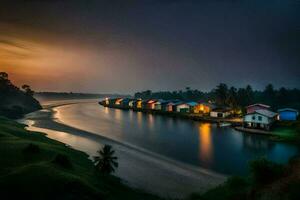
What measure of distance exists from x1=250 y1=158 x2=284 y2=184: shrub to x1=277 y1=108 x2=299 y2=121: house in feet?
229

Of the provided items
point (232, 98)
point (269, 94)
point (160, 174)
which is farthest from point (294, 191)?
point (269, 94)

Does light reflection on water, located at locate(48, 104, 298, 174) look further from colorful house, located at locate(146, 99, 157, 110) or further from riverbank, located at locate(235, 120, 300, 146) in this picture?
colorful house, located at locate(146, 99, 157, 110)

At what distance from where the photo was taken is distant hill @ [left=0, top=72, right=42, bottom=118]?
120 metres

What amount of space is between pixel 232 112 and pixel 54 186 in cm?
9226

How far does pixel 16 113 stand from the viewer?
114938mm

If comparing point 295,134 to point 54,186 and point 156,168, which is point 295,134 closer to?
point 156,168

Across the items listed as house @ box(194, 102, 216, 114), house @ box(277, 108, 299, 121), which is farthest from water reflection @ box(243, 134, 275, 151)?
house @ box(194, 102, 216, 114)

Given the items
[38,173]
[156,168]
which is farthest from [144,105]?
[38,173]

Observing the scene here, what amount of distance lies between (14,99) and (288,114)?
14668cm

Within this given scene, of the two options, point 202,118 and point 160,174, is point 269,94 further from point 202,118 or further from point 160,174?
point 160,174

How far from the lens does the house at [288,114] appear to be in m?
79.7

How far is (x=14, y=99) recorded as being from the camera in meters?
140

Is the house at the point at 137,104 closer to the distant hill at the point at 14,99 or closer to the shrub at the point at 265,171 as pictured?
the distant hill at the point at 14,99

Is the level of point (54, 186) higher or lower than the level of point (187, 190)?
higher
